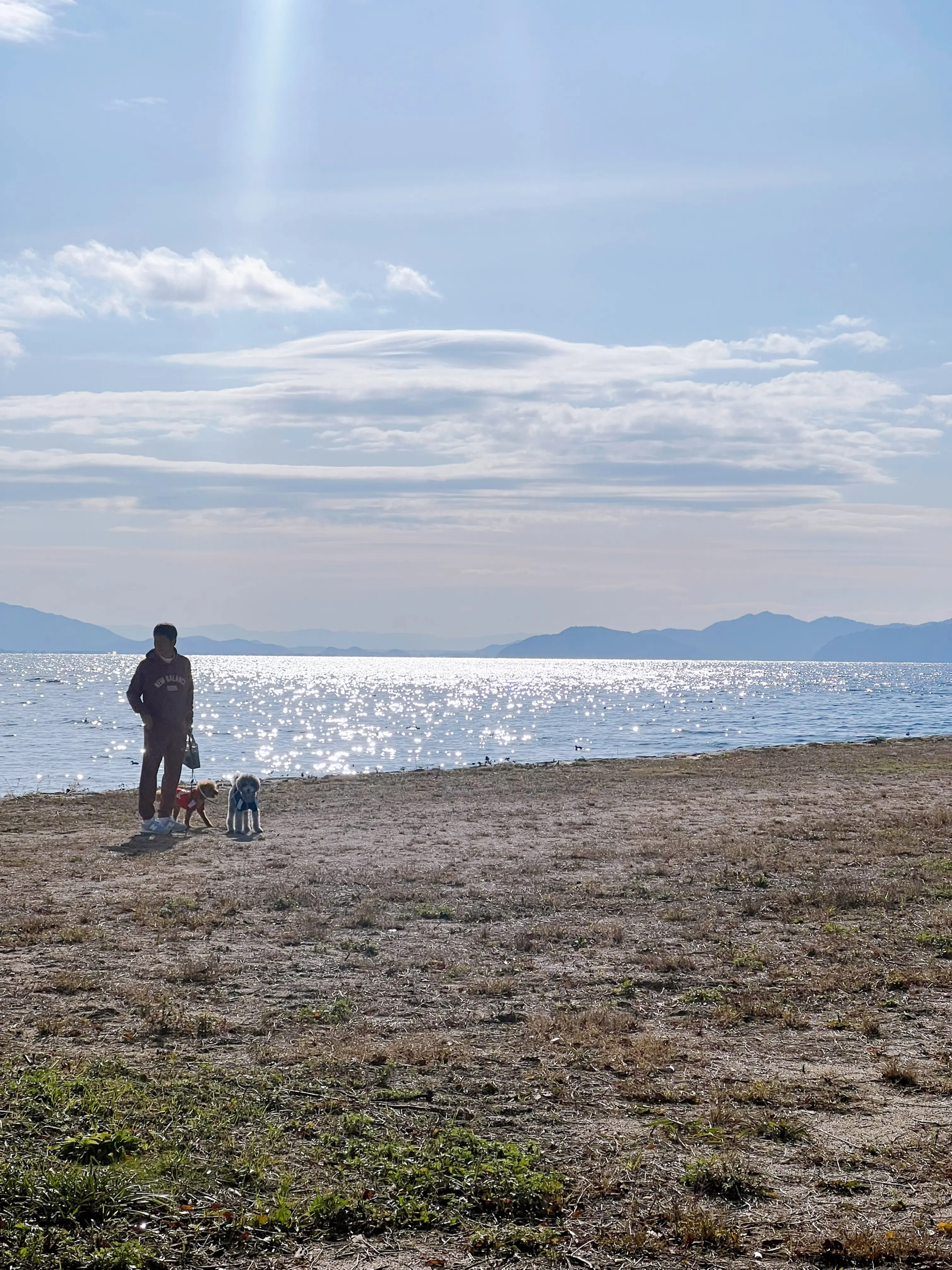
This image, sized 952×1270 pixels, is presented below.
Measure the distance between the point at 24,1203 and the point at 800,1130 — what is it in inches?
140

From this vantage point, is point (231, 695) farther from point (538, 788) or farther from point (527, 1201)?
point (527, 1201)

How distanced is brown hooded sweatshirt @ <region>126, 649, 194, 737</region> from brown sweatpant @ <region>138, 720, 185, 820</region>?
9cm

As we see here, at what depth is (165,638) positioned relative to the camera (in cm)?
1611

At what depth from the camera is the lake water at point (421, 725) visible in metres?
39.7

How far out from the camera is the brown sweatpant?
16094 millimetres

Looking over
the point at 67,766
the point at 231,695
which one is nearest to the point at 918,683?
the point at 231,695

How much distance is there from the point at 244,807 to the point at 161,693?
210 centimetres

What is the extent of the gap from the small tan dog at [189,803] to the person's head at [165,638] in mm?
2227

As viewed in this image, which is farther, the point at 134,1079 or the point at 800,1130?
the point at 134,1079

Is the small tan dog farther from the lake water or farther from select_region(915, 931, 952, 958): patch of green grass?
select_region(915, 931, 952, 958): patch of green grass

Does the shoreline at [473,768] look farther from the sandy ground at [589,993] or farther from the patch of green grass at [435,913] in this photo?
the patch of green grass at [435,913]

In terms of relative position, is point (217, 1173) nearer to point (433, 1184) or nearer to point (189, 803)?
point (433, 1184)

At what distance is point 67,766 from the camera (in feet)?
116

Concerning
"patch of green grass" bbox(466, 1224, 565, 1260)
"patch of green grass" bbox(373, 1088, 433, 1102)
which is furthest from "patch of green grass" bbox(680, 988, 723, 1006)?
"patch of green grass" bbox(466, 1224, 565, 1260)
